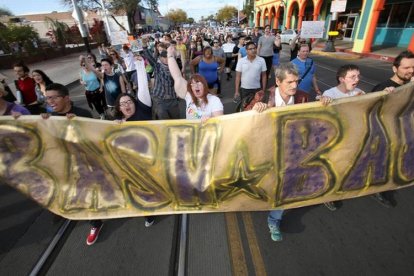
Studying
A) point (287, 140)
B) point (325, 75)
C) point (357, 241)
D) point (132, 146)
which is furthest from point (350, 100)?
point (325, 75)

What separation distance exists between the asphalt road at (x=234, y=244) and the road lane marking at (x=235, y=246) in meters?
0.01

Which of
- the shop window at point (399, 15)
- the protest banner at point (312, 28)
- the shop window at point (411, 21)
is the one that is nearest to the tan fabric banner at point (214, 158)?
the protest banner at point (312, 28)

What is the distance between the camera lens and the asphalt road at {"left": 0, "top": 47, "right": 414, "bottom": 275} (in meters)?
2.53

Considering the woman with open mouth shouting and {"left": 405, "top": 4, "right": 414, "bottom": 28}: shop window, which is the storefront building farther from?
the woman with open mouth shouting

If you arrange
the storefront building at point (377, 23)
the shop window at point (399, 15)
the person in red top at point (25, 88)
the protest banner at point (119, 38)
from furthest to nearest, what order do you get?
the shop window at point (399, 15), the storefront building at point (377, 23), the protest banner at point (119, 38), the person in red top at point (25, 88)

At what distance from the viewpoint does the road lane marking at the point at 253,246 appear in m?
2.52

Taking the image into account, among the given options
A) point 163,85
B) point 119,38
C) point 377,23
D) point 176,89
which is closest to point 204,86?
point 176,89

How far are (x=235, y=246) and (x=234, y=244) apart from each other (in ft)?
0.09

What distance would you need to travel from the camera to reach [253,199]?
2686 millimetres

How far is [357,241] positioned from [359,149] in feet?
3.50

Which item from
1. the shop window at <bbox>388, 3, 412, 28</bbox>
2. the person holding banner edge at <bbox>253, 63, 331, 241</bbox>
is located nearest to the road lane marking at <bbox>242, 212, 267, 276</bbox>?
the person holding banner edge at <bbox>253, 63, 331, 241</bbox>

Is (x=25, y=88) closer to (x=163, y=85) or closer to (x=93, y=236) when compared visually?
(x=163, y=85)

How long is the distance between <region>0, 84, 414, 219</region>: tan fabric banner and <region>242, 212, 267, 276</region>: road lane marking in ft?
1.42

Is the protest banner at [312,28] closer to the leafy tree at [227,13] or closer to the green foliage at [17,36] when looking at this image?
the green foliage at [17,36]
